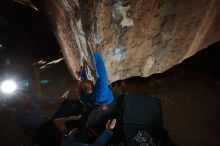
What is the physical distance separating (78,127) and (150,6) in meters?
2.08

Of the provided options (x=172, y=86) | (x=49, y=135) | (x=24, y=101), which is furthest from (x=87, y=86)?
(x=172, y=86)

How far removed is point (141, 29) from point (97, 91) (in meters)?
1.02

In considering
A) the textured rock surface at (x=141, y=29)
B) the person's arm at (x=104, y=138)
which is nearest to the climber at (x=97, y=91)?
the textured rock surface at (x=141, y=29)

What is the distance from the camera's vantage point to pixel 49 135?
323 cm

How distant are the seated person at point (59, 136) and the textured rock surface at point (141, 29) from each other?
90 centimetres

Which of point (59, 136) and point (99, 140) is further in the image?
point (59, 136)

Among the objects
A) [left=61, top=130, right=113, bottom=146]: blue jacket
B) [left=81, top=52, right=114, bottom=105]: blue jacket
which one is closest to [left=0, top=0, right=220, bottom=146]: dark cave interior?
[left=81, top=52, right=114, bottom=105]: blue jacket

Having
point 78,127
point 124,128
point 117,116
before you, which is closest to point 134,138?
point 124,128

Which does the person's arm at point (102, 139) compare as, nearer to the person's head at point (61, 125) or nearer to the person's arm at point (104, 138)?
the person's arm at point (104, 138)

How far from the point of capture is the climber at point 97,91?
2943 millimetres

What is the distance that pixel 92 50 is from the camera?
2953 millimetres

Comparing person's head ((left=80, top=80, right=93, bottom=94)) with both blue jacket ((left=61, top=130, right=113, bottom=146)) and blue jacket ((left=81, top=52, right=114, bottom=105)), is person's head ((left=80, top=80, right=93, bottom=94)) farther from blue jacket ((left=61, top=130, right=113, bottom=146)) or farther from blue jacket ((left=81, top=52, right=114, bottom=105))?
blue jacket ((left=61, top=130, right=113, bottom=146))

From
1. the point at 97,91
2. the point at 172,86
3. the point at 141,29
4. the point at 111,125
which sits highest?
the point at 141,29

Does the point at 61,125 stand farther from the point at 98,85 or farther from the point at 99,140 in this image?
the point at 98,85
